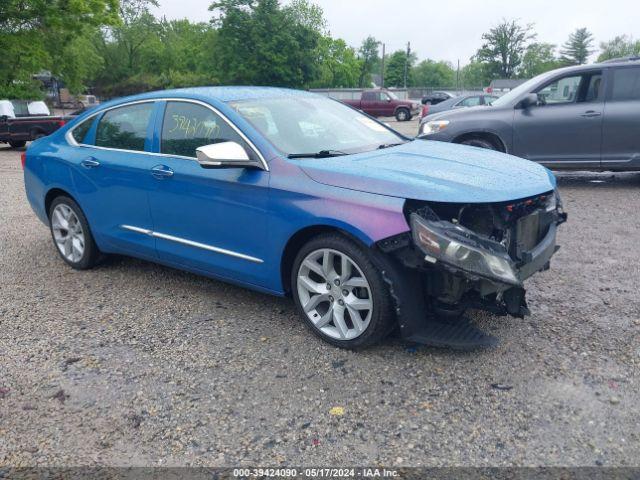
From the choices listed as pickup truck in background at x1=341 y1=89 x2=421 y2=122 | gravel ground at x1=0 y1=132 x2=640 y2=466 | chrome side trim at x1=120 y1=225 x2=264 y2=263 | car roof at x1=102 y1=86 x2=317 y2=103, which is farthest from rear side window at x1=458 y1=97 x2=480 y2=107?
chrome side trim at x1=120 y1=225 x2=264 y2=263

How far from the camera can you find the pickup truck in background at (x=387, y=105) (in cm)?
3422

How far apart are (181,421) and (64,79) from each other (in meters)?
37.0

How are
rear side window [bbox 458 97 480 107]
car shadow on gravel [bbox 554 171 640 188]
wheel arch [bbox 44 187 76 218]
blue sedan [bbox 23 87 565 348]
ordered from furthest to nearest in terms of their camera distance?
rear side window [bbox 458 97 480 107] → car shadow on gravel [bbox 554 171 640 188] → wheel arch [bbox 44 187 76 218] → blue sedan [bbox 23 87 565 348]

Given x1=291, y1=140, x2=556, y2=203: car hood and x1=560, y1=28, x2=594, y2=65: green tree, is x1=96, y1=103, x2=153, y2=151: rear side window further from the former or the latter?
x1=560, y1=28, x2=594, y2=65: green tree

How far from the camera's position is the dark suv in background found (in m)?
8.27

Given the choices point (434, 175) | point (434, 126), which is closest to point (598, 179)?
point (434, 126)

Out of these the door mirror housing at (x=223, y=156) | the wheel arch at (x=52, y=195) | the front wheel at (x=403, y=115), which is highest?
the door mirror housing at (x=223, y=156)

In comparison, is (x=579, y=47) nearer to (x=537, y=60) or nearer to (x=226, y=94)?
(x=537, y=60)

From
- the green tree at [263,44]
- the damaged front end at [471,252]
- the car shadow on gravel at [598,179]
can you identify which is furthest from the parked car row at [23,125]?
the green tree at [263,44]

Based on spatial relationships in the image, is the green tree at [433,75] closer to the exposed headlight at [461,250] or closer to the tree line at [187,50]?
the tree line at [187,50]

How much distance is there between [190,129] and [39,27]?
2655 centimetres

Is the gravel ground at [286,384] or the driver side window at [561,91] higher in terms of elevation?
the driver side window at [561,91]

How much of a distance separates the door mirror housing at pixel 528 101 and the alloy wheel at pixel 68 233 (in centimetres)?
636

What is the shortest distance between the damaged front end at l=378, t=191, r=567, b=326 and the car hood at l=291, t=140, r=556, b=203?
0.31ft
